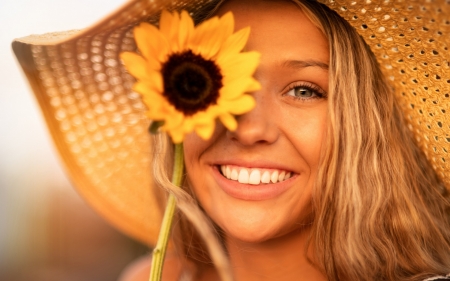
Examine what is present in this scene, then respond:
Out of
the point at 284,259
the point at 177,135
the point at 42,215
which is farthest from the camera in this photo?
the point at 42,215

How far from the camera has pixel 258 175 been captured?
1.38 meters

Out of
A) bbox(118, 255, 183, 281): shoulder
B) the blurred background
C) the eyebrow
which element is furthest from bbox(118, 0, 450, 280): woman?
the blurred background

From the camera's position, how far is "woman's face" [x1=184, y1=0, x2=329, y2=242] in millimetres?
1346

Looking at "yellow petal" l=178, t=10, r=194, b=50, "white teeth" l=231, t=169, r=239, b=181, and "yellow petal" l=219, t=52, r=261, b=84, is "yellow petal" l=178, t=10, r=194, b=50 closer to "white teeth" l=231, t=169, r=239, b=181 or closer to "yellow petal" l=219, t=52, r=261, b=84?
"yellow petal" l=219, t=52, r=261, b=84

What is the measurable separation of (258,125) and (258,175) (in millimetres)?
127

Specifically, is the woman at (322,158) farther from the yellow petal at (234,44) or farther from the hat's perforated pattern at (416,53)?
the yellow petal at (234,44)

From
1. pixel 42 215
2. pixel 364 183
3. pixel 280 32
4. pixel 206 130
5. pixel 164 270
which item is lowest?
pixel 42 215

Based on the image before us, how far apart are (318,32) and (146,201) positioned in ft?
2.64

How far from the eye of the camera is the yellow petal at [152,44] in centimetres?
112

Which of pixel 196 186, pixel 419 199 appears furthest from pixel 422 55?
pixel 196 186

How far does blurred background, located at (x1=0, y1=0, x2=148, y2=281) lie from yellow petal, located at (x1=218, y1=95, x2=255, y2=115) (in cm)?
352

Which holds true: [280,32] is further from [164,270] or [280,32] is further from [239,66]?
[164,270]

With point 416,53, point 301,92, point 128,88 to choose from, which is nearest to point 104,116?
point 128,88

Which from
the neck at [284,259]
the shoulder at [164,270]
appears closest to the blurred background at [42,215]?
the shoulder at [164,270]
